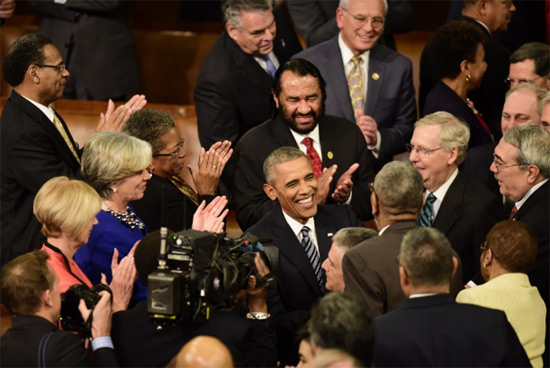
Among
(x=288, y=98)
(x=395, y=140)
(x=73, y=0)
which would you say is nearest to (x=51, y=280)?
(x=288, y=98)

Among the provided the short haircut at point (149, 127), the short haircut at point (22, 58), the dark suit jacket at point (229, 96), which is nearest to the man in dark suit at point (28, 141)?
the short haircut at point (22, 58)

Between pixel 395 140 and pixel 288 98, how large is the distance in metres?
0.93

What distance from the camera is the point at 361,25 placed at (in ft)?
19.7

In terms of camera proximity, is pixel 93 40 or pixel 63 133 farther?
pixel 93 40

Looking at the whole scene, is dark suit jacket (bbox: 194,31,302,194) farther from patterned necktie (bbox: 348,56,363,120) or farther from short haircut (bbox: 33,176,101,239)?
short haircut (bbox: 33,176,101,239)

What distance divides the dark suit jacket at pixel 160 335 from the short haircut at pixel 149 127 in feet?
4.00

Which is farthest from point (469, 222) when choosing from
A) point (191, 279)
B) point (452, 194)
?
point (191, 279)

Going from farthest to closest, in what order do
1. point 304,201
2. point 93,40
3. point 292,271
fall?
point 93,40, point 304,201, point 292,271

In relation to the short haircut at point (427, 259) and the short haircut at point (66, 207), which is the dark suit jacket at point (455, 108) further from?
the short haircut at point (66, 207)

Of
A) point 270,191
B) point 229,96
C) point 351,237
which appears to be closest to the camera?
point 351,237

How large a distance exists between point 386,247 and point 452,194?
951 millimetres

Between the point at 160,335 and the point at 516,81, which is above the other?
the point at 516,81

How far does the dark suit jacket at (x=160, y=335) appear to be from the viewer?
3.77 meters

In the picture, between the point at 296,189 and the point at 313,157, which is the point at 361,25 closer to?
the point at 313,157
